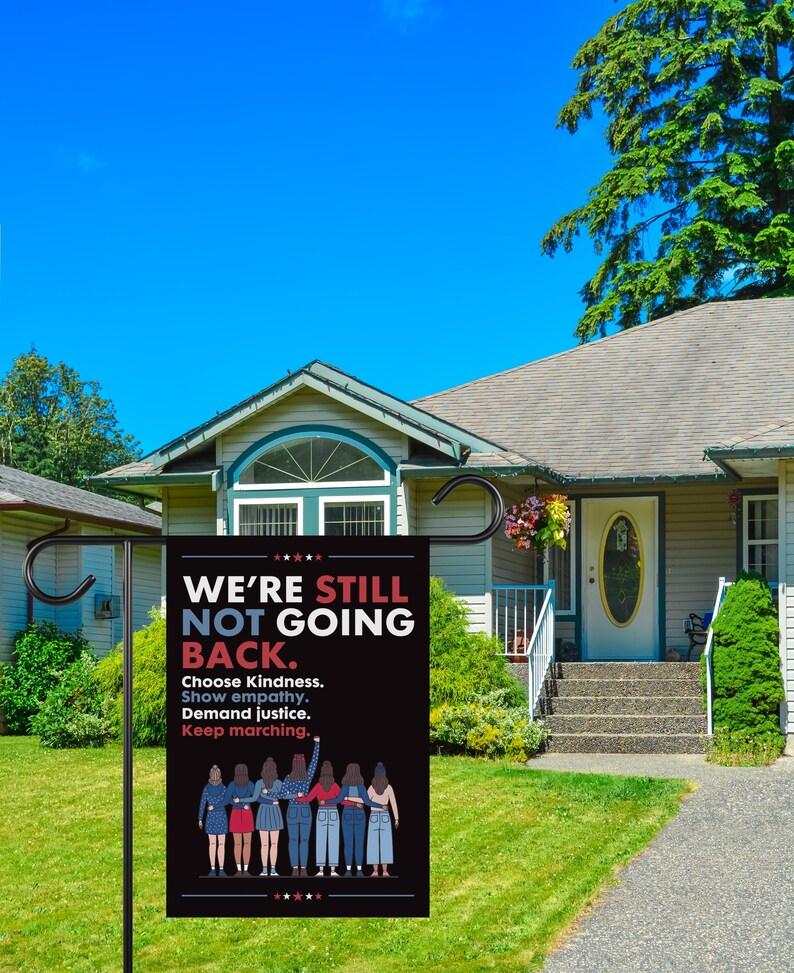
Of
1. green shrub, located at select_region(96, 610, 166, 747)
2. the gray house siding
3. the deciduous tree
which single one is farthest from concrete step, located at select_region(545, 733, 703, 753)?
the deciduous tree

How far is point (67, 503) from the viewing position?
2156 centimetres

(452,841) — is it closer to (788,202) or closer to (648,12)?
(788,202)

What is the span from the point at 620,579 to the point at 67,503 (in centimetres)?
964

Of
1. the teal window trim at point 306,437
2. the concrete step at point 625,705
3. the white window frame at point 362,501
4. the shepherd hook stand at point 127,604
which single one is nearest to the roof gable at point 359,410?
the teal window trim at point 306,437

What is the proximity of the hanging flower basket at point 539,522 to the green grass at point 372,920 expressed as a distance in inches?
166

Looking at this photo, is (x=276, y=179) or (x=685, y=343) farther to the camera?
(x=276, y=179)

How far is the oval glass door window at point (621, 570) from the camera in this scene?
17375mm

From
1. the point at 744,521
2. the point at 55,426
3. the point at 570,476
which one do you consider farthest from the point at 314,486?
the point at 55,426

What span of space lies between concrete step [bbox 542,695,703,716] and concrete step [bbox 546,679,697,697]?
108 mm

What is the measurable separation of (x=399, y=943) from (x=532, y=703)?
7298 mm

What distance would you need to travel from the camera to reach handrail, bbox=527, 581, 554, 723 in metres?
14.4

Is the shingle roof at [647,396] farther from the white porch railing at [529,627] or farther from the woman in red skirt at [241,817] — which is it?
the woman in red skirt at [241,817]

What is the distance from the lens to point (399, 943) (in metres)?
7.22

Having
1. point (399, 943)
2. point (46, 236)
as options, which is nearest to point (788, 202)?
point (399, 943)
